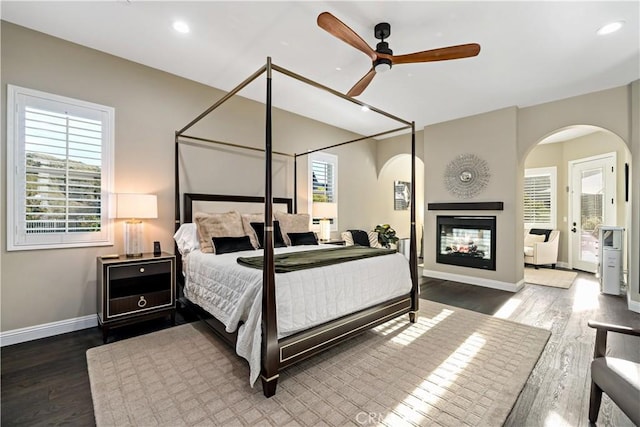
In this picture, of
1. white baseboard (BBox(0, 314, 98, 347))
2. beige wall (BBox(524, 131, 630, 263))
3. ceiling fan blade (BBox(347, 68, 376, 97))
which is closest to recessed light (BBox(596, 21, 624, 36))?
ceiling fan blade (BBox(347, 68, 376, 97))

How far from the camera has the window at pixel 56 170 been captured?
2.72 metres

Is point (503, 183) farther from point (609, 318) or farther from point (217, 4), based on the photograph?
point (217, 4)

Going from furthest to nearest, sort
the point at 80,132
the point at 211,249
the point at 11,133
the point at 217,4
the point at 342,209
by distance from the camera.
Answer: the point at 342,209 < the point at 211,249 < the point at 80,132 < the point at 11,133 < the point at 217,4

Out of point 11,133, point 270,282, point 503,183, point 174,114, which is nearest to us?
point 270,282

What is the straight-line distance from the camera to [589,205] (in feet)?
19.6

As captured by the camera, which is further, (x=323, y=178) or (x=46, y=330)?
(x=323, y=178)

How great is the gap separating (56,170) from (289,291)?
2.78 m

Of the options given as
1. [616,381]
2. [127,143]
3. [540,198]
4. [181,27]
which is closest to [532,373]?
[616,381]

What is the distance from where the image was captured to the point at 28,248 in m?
2.78

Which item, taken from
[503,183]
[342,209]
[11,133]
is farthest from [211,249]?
[503,183]

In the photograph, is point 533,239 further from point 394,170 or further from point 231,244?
point 231,244

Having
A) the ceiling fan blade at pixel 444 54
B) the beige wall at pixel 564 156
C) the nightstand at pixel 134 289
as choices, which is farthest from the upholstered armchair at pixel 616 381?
the beige wall at pixel 564 156

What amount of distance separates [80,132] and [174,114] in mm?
1028

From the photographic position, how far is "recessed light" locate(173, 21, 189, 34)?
106 inches
